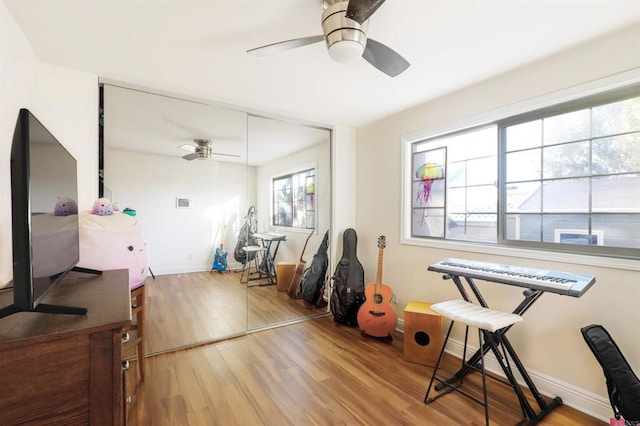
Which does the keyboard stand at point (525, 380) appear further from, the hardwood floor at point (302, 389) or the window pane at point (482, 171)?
the window pane at point (482, 171)

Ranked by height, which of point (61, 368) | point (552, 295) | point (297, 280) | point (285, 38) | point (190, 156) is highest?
point (285, 38)

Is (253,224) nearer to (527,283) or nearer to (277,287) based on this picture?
(277,287)

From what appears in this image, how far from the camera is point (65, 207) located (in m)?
1.29

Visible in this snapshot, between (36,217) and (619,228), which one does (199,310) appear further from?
(619,228)

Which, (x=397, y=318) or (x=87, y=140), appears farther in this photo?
(x=397, y=318)

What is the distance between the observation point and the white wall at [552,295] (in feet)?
5.49

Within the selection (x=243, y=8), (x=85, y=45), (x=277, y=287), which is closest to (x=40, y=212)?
(x=243, y=8)

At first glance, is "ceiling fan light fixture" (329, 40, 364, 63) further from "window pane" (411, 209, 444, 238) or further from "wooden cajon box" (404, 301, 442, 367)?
"wooden cajon box" (404, 301, 442, 367)

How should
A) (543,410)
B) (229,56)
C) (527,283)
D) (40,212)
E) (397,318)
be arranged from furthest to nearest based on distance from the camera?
(397,318)
(229,56)
(543,410)
(527,283)
(40,212)

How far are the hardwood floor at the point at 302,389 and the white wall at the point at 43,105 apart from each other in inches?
49.0

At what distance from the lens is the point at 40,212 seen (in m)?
0.98

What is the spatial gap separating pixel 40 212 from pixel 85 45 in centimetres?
152

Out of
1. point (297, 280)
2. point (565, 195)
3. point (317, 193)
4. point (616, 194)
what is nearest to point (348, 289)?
point (297, 280)

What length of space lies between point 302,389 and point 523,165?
242 centimetres
